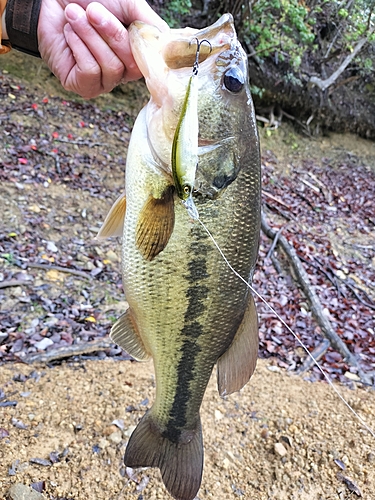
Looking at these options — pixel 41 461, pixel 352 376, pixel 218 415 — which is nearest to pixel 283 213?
pixel 352 376

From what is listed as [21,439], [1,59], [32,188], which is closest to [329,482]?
[21,439]

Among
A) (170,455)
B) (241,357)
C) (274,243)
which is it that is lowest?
(274,243)

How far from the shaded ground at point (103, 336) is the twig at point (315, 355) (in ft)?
0.29

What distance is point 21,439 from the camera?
238 centimetres

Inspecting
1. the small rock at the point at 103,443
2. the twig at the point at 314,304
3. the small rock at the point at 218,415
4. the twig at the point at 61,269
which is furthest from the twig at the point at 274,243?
the small rock at the point at 103,443

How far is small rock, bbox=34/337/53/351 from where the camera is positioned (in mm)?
3292

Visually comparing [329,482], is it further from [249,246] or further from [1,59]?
[1,59]

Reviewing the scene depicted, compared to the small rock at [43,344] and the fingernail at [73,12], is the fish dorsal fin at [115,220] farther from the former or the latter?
the small rock at [43,344]

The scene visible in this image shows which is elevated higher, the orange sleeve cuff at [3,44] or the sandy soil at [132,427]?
the orange sleeve cuff at [3,44]

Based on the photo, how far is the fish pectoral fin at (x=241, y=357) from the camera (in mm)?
1714

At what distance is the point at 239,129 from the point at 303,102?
11.1 m

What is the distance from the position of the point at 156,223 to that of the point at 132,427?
1.66m

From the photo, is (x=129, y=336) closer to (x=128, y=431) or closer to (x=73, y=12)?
(x=128, y=431)

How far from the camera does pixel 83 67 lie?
5.98ft
